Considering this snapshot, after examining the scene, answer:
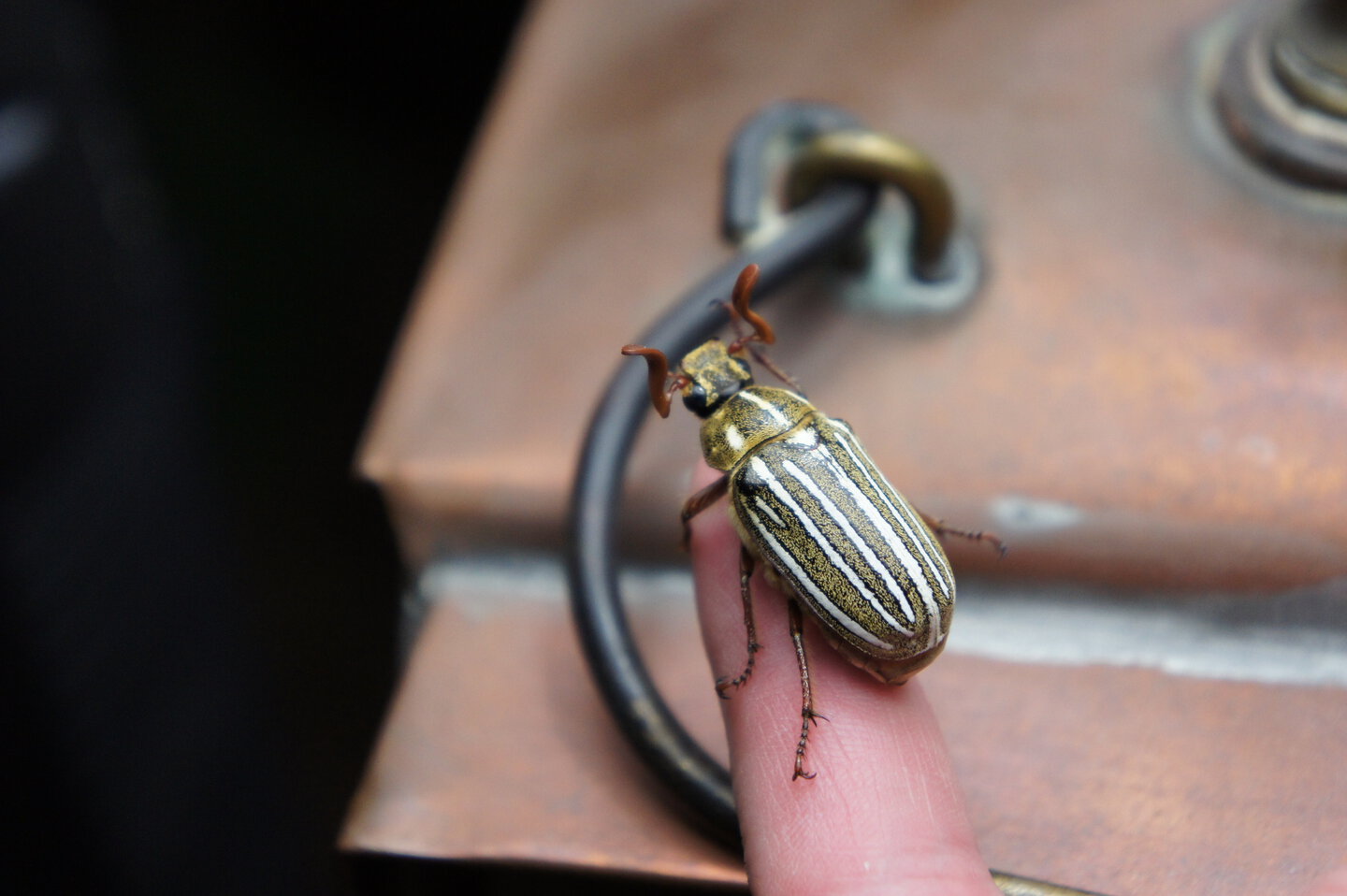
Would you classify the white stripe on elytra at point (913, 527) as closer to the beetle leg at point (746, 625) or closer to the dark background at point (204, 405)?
the beetle leg at point (746, 625)

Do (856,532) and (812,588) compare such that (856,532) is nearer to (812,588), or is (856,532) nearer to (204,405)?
(812,588)

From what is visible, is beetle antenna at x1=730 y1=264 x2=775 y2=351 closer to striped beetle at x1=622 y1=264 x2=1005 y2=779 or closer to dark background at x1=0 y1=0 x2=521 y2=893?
striped beetle at x1=622 y1=264 x2=1005 y2=779

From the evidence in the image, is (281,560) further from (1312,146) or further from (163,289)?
(1312,146)

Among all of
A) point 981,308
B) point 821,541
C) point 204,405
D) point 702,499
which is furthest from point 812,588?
point 204,405

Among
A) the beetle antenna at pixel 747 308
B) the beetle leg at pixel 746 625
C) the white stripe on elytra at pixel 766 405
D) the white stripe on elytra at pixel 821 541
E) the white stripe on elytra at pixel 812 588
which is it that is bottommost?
the beetle leg at pixel 746 625

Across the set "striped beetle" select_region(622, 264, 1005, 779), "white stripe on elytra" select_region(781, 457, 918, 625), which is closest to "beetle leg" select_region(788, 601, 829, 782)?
"striped beetle" select_region(622, 264, 1005, 779)

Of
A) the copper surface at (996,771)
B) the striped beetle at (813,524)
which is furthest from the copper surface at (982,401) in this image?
the striped beetle at (813,524)
